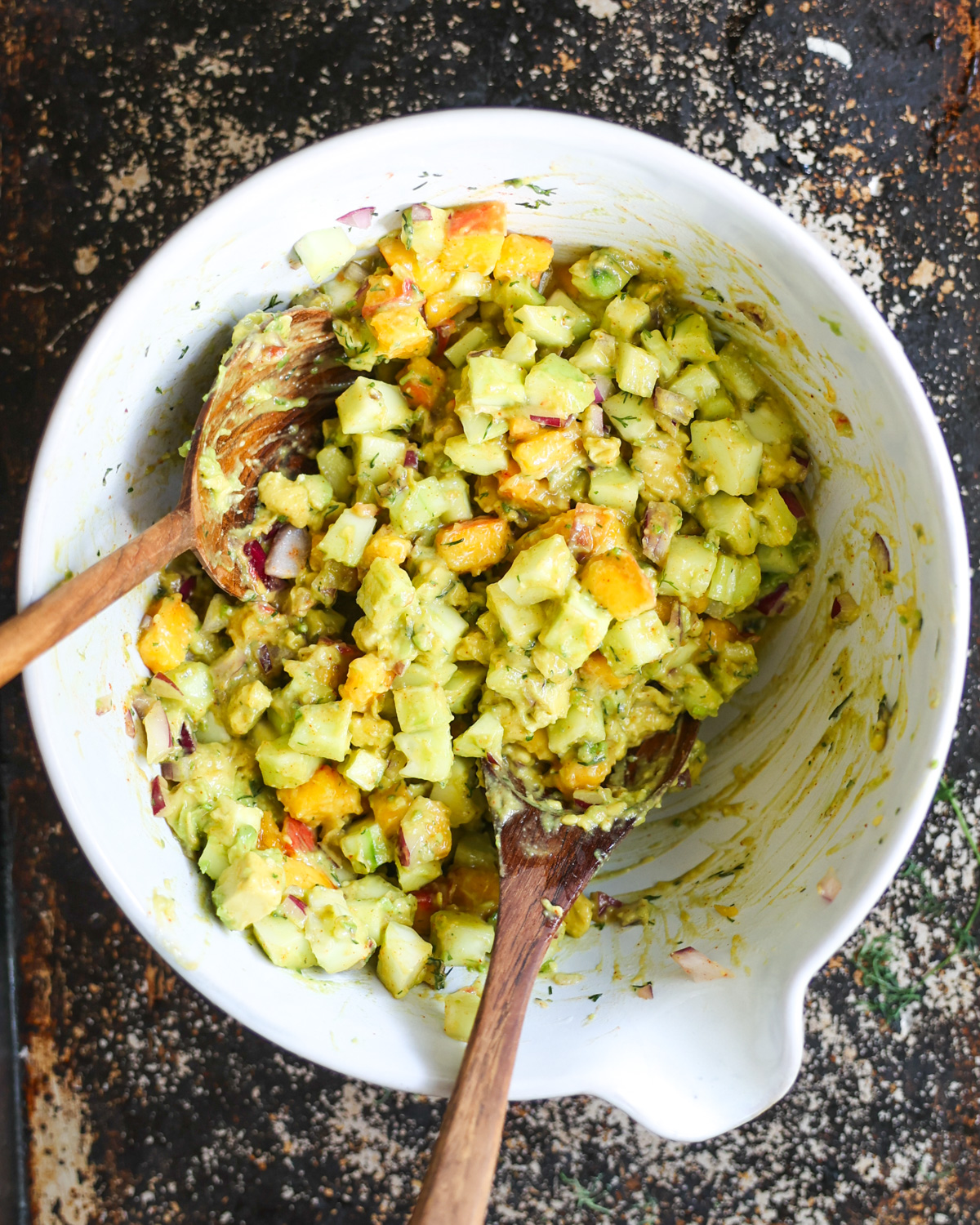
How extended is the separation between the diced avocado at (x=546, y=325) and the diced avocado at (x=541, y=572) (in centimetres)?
29

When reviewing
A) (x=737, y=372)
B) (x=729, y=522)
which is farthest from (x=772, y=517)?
(x=737, y=372)

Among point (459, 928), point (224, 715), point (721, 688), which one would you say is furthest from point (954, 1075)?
point (224, 715)

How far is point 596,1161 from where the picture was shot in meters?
→ 1.86

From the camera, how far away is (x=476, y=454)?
1422 millimetres

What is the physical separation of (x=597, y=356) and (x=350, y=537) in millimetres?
456

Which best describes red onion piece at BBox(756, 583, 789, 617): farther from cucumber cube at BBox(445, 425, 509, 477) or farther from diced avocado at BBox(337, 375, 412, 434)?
diced avocado at BBox(337, 375, 412, 434)

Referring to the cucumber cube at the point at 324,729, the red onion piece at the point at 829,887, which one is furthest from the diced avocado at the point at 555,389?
the red onion piece at the point at 829,887

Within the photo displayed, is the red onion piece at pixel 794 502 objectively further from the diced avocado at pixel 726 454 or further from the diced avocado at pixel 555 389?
the diced avocado at pixel 555 389

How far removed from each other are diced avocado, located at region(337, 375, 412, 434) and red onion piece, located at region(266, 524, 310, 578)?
0.61 feet

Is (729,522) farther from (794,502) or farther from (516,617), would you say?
(516,617)

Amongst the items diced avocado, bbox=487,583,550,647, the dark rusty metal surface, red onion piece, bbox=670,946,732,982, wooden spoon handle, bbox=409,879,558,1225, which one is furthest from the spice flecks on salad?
the dark rusty metal surface

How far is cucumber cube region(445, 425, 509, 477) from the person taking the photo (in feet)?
4.66

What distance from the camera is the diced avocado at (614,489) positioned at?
1.44m

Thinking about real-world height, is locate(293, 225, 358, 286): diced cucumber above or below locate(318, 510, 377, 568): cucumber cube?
above
